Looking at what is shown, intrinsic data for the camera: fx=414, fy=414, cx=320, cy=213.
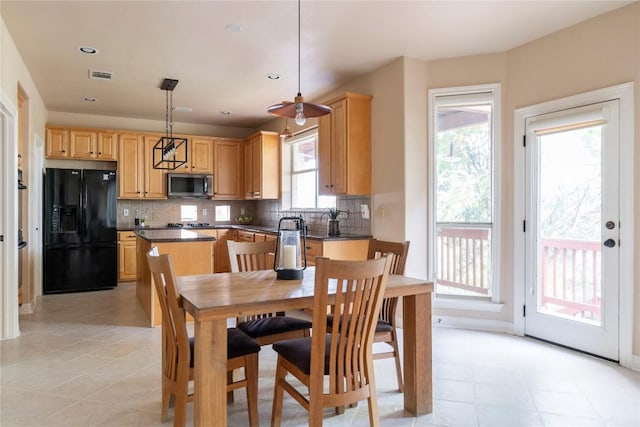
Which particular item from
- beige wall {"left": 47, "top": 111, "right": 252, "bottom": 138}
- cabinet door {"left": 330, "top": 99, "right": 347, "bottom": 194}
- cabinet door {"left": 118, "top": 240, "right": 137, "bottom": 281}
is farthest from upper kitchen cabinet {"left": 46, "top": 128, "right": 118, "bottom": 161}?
cabinet door {"left": 330, "top": 99, "right": 347, "bottom": 194}

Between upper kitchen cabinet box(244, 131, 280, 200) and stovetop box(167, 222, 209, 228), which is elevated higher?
upper kitchen cabinet box(244, 131, 280, 200)

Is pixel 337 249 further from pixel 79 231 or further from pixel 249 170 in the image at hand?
pixel 79 231

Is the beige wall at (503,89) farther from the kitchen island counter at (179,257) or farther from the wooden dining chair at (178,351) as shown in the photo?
the wooden dining chair at (178,351)

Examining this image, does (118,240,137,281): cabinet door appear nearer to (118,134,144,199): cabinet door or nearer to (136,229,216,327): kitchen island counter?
(118,134,144,199): cabinet door

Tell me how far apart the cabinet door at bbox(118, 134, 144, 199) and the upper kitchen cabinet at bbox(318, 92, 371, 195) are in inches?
142

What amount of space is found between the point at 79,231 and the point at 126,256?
0.81 metres

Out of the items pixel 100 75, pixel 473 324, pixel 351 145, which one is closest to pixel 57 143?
pixel 100 75

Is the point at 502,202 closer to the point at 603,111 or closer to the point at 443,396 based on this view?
the point at 603,111

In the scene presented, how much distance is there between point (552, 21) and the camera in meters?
3.26

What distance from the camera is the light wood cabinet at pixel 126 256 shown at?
248 inches

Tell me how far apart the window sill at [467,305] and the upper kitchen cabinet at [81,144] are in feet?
17.3

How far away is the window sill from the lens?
3916 mm

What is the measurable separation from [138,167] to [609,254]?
6237 millimetres

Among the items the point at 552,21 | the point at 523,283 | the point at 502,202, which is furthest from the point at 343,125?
the point at 523,283
